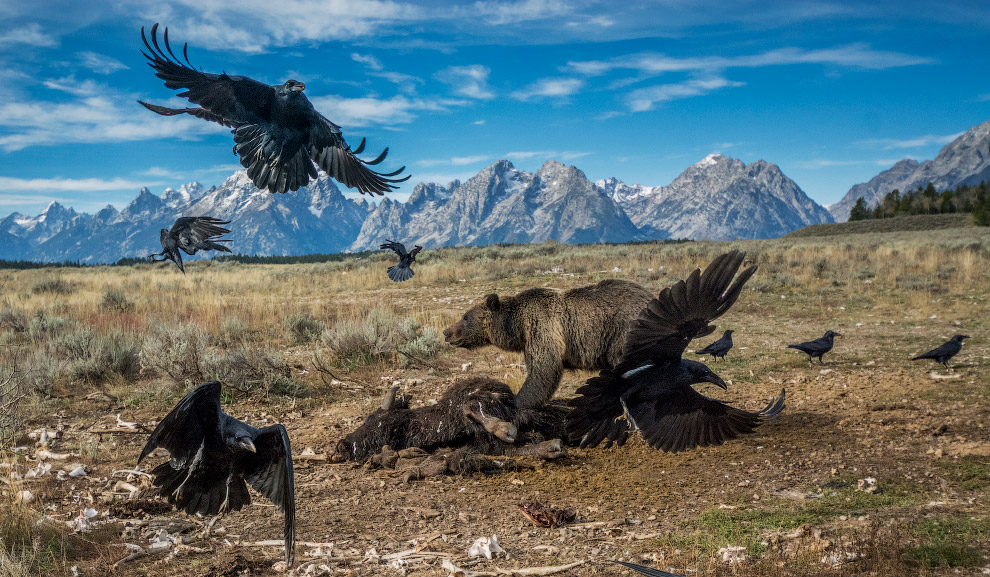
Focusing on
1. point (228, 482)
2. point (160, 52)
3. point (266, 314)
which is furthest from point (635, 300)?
point (266, 314)

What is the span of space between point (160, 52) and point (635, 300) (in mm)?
4173

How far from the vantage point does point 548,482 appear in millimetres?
4695

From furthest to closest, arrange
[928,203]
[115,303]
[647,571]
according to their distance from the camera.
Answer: [928,203] → [115,303] → [647,571]

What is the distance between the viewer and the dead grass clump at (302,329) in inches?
436

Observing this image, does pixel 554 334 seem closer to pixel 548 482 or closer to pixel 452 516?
pixel 548 482

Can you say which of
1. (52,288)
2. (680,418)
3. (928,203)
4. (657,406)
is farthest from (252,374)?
(928,203)

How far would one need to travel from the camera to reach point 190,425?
2.96 metres

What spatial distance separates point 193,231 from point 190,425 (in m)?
1.87

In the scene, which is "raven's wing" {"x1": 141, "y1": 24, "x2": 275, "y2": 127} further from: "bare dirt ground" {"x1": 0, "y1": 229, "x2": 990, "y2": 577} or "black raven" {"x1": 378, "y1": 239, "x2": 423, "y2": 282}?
"black raven" {"x1": 378, "y1": 239, "x2": 423, "y2": 282}

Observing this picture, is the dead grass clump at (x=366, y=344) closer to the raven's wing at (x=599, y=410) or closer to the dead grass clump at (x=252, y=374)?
the dead grass clump at (x=252, y=374)

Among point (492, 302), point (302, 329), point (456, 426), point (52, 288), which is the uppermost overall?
point (52, 288)

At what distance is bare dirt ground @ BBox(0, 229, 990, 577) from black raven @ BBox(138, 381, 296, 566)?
1.42ft

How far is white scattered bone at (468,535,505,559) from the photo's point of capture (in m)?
3.28

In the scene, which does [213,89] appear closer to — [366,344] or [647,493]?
[647,493]
